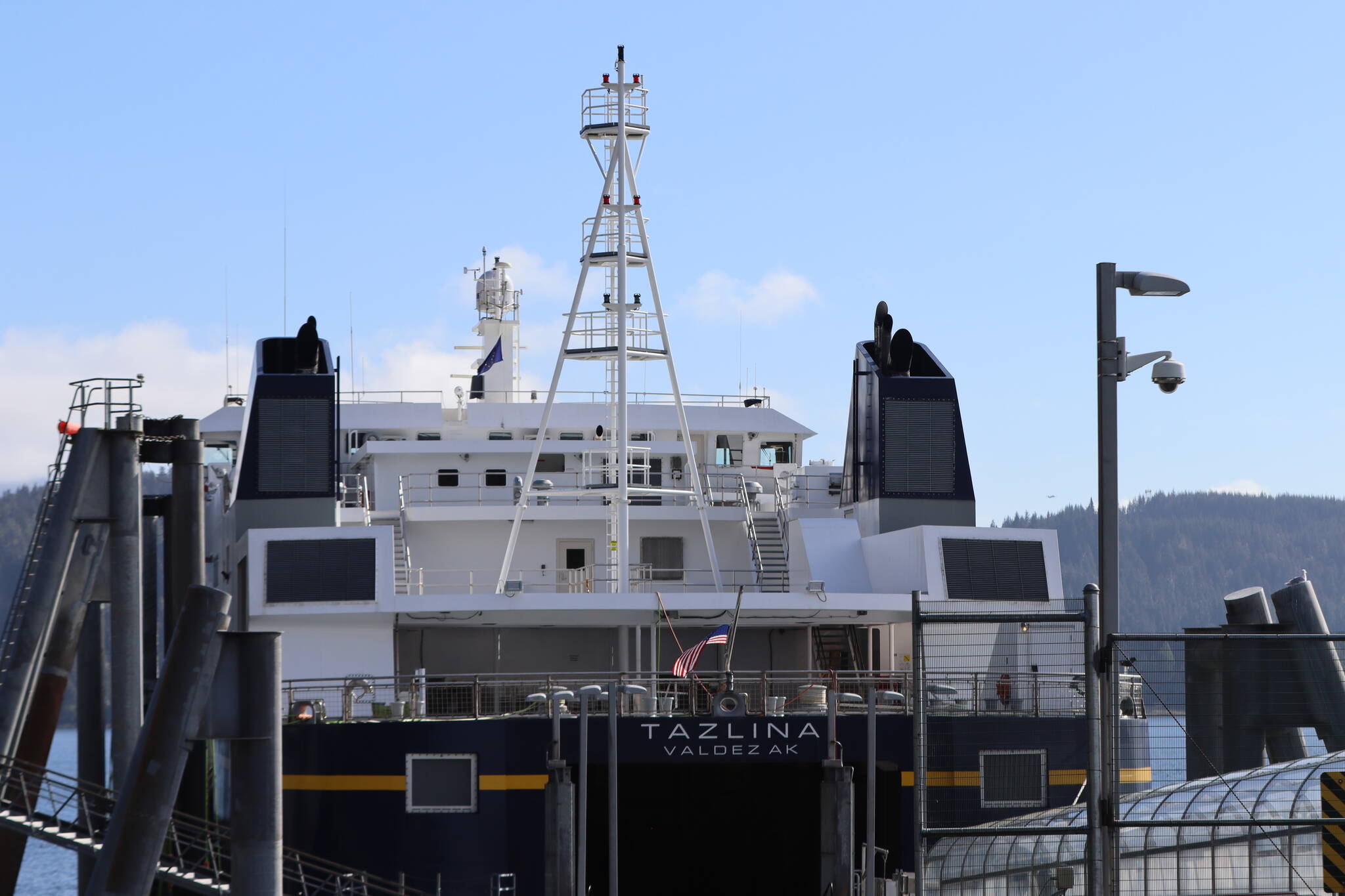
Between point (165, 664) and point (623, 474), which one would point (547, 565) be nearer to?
point (623, 474)

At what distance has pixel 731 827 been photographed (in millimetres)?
22562

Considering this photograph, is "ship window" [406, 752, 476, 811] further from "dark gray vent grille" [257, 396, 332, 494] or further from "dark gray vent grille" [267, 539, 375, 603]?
"dark gray vent grille" [257, 396, 332, 494]

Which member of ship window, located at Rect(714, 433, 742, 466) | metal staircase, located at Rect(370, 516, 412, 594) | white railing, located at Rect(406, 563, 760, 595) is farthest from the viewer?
ship window, located at Rect(714, 433, 742, 466)

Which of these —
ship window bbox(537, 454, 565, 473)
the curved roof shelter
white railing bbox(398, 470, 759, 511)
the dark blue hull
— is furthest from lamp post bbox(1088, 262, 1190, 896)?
ship window bbox(537, 454, 565, 473)

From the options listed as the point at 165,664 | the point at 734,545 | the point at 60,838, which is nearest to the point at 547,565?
the point at 734,545

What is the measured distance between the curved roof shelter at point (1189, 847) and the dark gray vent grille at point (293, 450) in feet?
46.8

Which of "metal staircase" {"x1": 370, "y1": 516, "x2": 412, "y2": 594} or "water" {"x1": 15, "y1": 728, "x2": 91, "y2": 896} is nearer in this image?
"metal staircase" {"x1": 370, "y1": 516, "x2": 412, "y2": 594}

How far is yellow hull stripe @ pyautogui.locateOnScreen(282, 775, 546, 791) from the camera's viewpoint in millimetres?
19703

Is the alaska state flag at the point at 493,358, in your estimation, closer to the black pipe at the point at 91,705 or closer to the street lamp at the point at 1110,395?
the black pipe at the point at 91,705

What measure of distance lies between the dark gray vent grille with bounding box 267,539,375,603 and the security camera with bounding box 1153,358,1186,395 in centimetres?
1305

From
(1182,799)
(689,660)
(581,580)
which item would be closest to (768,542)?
(581,580)

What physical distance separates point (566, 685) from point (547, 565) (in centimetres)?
532

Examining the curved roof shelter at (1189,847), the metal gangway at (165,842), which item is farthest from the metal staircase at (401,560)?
the curved roof shelter at (1189,847)

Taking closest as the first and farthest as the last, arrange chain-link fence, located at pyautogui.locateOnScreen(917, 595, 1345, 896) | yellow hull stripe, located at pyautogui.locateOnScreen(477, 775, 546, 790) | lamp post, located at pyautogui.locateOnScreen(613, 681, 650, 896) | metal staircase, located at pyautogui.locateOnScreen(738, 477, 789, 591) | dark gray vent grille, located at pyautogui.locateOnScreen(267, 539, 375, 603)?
chain-link fence, located at pyautogui.locateOnScreen(917, 595, 1345, 896) < lamp post, located at pyautogui.locateOnScreen(613, 681, 650, 896) < yellow hull stripe, located at pyautogui.locateOnScreen(477, 775, 546, 790) < dark gray vent grille, located at pyautogui.locateOnScreen(267, 539, 375, 603) < metal staircase, located at pyautogui.locateOnScreen(738, 477, 789, 591)
